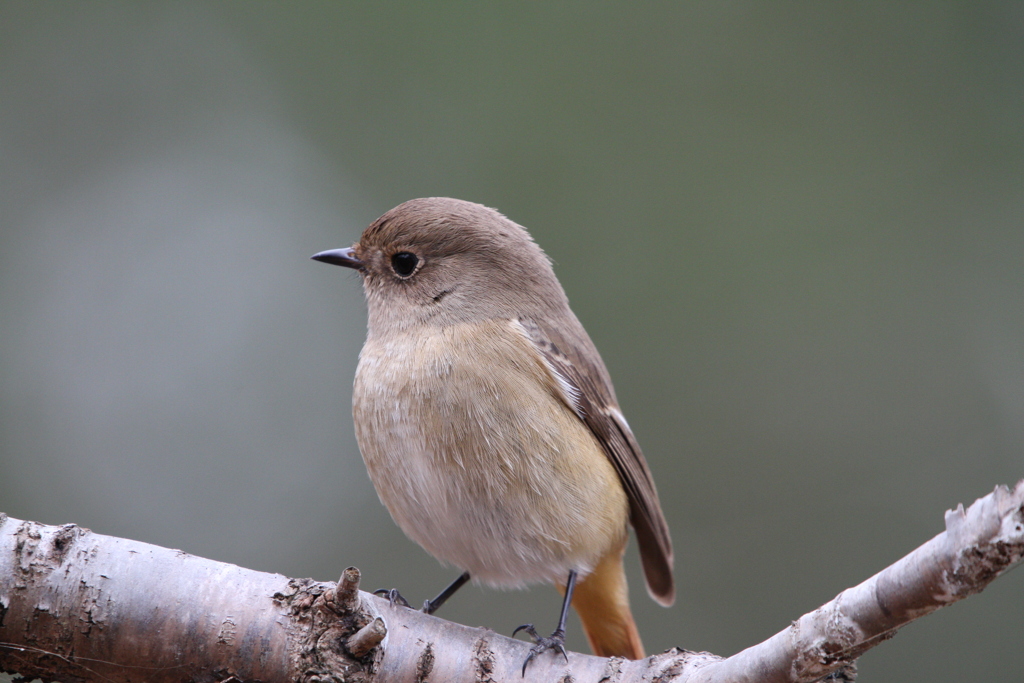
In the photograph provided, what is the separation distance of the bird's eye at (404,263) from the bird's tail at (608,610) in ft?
5.51

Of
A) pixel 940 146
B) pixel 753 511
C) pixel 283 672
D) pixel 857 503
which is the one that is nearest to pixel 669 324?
pixel 753 511

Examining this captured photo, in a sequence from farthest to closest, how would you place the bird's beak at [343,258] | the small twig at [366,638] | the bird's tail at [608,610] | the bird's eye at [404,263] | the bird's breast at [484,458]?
the bird's beak at [343,258], the bird's eye at [404,263], the bird's tail at [608,610], the bird's breast at [484,458], the small twig at [366,638]

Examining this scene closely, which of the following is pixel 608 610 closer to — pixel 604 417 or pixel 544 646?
pixel 604 417

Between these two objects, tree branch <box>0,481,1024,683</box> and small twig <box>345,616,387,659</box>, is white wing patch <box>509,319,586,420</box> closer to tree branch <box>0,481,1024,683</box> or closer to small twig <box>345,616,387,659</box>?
tree branch <box>0,481,1024,683</box>

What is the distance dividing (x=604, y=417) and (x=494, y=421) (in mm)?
743

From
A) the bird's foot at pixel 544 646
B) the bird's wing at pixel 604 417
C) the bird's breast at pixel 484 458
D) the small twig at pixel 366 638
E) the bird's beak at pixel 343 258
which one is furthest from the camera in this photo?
the bird's beak at pixel 343 258

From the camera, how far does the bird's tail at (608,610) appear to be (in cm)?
358

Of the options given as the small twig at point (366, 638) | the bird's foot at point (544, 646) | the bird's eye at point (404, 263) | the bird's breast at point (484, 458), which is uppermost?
the bird's eye at point (404, 263)

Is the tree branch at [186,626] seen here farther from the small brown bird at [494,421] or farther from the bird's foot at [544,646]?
the small brown bird at [494,421]

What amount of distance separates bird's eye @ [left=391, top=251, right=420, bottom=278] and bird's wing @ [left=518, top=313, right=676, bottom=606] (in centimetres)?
62

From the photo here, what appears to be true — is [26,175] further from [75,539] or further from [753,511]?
[753,511]

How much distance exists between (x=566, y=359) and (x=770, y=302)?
3.03 meters

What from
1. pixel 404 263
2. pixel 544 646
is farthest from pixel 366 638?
pixel 404 263

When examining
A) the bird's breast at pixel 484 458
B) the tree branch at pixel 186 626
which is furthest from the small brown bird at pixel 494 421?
the tree branch at pixel 186 626
